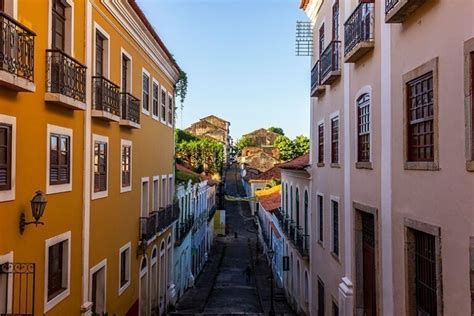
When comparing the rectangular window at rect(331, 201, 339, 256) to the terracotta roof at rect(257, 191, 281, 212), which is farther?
the terracotta roof at rect(257, 191, 281, 212)

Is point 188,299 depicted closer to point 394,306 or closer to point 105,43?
point 105,43

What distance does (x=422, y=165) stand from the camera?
7277 mm

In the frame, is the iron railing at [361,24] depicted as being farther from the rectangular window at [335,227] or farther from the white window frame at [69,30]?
the white window frame at [69,30]

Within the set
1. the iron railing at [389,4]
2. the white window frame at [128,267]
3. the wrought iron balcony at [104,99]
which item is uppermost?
the iron railing at [389,4]

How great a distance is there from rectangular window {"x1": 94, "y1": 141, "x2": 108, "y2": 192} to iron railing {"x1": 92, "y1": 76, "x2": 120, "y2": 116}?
86 centimetres

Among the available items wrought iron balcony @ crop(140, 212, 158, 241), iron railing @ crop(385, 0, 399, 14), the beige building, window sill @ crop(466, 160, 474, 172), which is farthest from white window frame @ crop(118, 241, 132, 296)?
window sill @ crop(466, 160, 474, 172)

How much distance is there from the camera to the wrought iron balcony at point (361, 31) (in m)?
9.76

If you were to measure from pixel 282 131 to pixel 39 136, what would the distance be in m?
126

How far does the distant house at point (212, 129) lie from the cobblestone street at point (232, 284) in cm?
3412

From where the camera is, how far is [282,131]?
13338 cm

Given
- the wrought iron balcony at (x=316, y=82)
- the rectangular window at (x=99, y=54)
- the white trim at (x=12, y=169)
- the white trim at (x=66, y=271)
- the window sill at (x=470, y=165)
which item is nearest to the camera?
the window sill at (x=470, y=165)

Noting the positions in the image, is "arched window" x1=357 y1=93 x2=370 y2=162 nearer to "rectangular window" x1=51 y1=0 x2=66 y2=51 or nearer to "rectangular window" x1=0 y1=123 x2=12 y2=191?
"rectangular window" x1=51 y1=0 x2=66 y2=51

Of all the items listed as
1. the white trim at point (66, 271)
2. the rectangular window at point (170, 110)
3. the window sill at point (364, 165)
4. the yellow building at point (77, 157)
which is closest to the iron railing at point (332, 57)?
the window sill at point (364, 165)

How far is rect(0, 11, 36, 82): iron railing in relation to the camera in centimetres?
687
